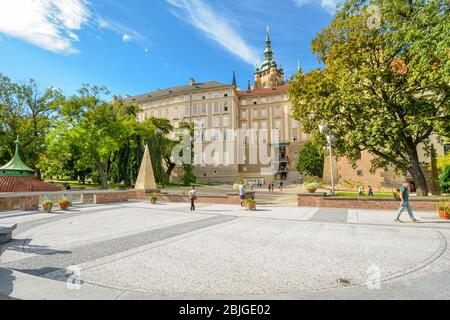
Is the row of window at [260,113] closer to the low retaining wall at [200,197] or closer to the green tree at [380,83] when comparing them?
the green tree at [380,83]

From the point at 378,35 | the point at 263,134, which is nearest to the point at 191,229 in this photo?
the point at 378,35

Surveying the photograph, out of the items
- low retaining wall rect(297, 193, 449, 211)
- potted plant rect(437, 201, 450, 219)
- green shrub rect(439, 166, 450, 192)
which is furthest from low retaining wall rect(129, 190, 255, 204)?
green shrub rect(439, 166, 450, 192)

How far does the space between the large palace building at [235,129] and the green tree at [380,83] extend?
4718 centimetres

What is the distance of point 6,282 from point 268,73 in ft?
330

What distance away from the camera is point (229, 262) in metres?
5.03

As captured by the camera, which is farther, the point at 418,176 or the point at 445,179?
the point at 445,179

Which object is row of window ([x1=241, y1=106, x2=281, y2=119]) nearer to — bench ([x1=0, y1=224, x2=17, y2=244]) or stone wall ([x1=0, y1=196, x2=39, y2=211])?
stone wall ([x1=0, y1=196, x2=39, y2=211])

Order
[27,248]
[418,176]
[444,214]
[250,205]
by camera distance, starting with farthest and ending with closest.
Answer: [418,176], [250,205], [444,214], [27,248]

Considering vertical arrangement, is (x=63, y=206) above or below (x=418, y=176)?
below

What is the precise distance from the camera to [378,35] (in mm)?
15852

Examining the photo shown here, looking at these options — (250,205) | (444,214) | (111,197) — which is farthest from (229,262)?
(111,197)

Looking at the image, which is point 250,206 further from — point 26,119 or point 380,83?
point 26,119

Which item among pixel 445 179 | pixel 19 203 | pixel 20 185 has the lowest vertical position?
pixel 19 203
